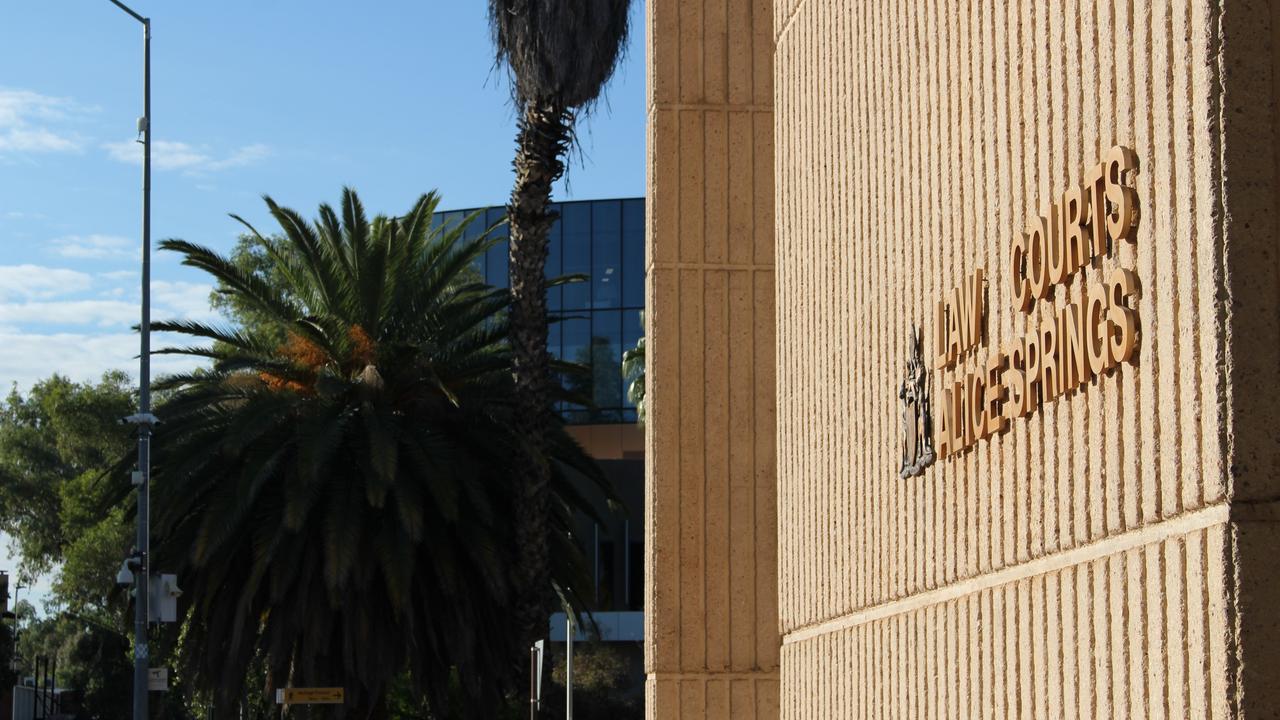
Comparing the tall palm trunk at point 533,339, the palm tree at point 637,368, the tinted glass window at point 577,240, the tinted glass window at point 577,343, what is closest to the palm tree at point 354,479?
the tall palm trunk at point 533,339

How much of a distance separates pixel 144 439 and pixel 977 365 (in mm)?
18496

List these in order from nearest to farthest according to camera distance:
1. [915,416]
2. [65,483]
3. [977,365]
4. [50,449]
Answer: [977,365] → [915,416] → [65,483] → [50,449]

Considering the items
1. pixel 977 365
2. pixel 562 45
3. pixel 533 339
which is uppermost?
pixel 562 45

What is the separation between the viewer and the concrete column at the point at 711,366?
41.1 ft

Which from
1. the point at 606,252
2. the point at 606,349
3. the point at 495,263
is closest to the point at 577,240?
the point at 606,252

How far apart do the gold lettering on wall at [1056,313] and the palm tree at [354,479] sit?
1732 cm

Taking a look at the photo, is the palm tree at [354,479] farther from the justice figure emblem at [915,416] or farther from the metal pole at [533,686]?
the justice figure emblem at [915,416]

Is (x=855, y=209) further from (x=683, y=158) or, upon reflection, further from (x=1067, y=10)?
(x=683, y=158)

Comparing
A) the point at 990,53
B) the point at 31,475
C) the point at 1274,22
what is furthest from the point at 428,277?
the point at 31,475

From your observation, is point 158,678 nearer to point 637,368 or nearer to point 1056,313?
point 1056,313

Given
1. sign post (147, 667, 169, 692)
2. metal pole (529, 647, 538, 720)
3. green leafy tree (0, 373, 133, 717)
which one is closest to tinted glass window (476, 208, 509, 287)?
green leafy tree (0, 373, 133, 717)

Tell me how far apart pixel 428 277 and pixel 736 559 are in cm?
1552

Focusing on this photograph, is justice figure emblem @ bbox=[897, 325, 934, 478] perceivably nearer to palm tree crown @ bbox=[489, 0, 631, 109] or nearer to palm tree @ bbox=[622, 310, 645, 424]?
palm tree crown @ bbox=[489, 0, 631, 109]

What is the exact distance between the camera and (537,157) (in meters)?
24.8
